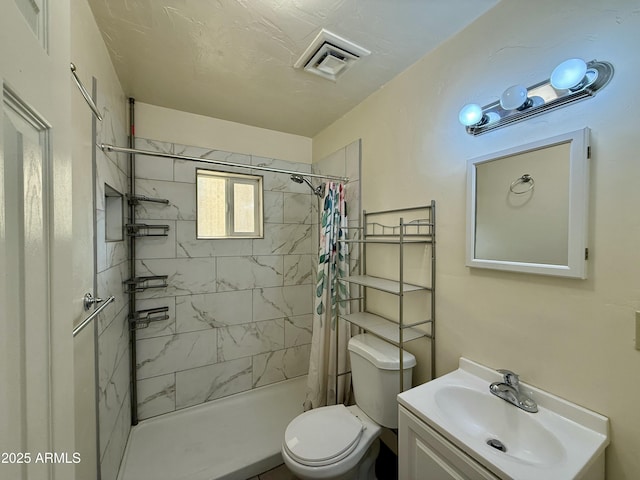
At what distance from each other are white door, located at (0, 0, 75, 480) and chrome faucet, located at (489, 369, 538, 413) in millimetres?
1418

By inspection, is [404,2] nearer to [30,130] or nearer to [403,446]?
[30,130]

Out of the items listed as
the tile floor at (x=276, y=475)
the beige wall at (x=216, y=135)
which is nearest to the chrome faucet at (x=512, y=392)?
the tile floor at (x=276, y=475)

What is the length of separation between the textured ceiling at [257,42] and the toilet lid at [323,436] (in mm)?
2104

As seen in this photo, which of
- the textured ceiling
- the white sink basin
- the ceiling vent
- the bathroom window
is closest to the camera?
the white sink basin

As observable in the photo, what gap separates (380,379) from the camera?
1417mm

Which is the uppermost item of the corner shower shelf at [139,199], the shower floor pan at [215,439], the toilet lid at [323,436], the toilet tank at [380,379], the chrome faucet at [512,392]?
the corner shower shelf at [139,199]

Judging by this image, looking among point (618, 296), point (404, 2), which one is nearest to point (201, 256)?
point (404, 2)

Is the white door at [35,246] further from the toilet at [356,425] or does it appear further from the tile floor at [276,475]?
the tile floor at [276,475]

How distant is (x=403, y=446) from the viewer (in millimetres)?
1073

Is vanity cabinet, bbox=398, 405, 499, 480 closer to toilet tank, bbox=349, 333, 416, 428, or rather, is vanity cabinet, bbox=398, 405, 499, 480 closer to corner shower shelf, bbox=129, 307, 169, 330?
toilet tank, bbox=349, 333, 416, 428

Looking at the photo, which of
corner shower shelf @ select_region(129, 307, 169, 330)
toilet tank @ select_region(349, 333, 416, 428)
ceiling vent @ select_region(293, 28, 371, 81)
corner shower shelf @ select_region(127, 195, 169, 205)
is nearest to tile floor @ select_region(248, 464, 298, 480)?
toilet tank @ select_region(349, 333, 416, 428)

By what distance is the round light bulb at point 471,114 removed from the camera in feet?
3.87

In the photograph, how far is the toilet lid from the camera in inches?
48.7

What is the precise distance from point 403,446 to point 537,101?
152 cm
